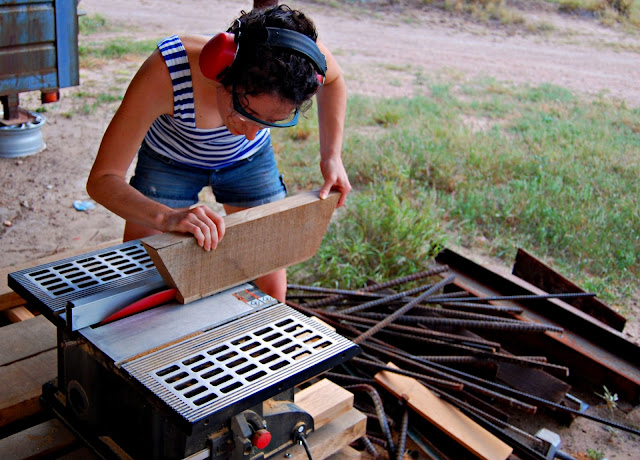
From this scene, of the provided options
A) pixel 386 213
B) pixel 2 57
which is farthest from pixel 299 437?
pixel 2 57

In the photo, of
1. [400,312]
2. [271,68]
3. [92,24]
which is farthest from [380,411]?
[92,24]

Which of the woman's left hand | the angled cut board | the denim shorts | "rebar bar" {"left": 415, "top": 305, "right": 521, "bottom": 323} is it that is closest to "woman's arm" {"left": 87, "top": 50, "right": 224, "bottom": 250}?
the angled cut board

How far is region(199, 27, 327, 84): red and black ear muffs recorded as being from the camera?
1621mm

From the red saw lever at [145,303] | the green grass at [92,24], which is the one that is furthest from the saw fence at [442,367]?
the green grass at [92,24]

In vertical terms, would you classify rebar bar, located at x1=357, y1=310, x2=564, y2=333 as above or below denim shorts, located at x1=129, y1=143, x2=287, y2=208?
below

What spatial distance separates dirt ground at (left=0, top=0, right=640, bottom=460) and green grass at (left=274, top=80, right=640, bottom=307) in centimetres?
92

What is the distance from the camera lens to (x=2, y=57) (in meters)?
4.39

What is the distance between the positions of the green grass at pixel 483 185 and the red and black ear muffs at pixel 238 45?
2270mm

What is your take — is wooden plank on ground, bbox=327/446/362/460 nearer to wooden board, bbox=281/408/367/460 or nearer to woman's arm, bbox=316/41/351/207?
wooden board, bbox=281/408/367/460

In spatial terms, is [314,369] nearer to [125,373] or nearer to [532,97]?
[125,373]

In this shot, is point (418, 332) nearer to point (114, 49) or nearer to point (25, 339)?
point (25, 339)

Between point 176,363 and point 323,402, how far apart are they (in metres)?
0.72

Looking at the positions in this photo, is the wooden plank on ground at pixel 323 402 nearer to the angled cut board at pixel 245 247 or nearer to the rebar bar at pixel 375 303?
the angled cut board at pixel 245 247

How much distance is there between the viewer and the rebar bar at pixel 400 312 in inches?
112
